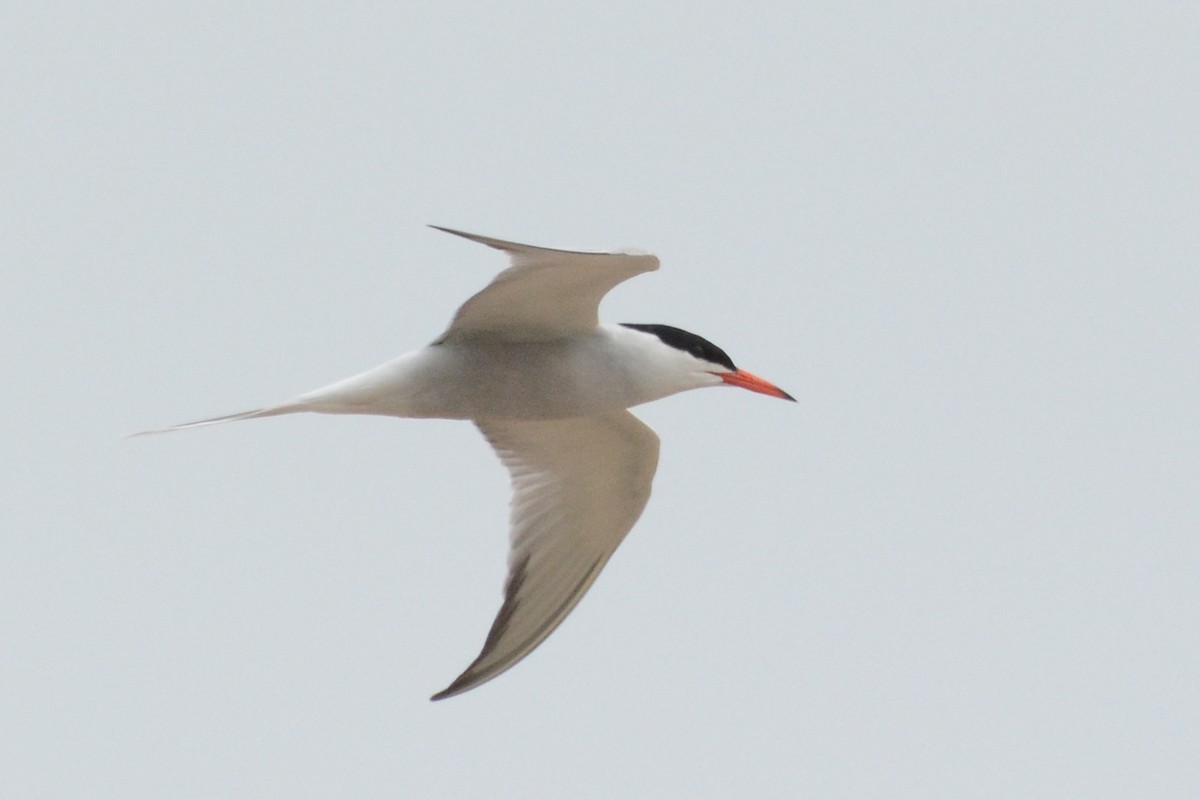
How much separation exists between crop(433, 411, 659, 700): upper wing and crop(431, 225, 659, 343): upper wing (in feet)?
3.14

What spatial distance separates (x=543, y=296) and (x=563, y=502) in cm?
154

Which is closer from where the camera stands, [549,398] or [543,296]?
[543,296]

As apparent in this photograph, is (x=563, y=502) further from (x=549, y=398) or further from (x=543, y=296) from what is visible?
(x=543, y=296)

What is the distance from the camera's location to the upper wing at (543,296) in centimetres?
585

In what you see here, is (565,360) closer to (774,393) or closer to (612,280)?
(612,280)

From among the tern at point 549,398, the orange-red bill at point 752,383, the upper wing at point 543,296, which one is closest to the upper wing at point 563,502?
the tern at point 549,398

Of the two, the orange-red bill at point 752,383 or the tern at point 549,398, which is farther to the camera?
the orange-red bill at point 752,383

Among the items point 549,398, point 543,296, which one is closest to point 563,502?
point 549,398

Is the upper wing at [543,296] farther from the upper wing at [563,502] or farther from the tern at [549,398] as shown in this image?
the upper wing at [563,502]

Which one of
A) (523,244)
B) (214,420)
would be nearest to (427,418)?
(214,420)

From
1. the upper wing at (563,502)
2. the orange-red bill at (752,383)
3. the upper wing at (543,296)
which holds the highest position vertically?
the upper wing at (543,296)

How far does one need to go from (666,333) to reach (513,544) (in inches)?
51.9

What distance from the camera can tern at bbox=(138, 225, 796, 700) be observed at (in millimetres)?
6148

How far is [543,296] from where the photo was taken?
6191 millimetres
